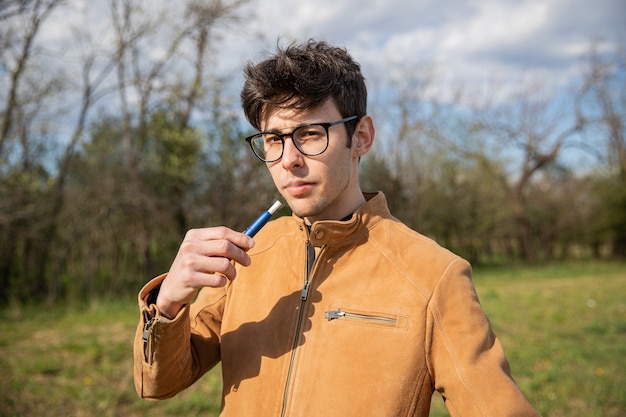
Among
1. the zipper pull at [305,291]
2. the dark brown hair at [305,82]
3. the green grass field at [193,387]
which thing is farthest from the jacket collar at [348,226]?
the green grass field at [193,387]

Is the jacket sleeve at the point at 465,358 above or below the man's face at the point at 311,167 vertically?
below

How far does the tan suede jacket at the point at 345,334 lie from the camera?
1.31 meters

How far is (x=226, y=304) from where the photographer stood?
66.4 inches

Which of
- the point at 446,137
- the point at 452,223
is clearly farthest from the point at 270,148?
the point at 446,137

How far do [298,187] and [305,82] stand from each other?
0.31 metres

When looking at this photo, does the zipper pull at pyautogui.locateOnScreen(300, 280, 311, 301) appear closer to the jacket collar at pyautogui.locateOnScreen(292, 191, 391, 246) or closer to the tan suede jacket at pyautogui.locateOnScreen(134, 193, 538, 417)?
the tan suede jacket at pyautogui.locateOnScreen(134, 193, 538, 417)

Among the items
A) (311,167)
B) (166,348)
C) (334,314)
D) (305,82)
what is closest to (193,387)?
(166,348)

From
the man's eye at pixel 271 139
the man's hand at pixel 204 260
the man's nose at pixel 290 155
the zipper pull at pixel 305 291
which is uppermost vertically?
the man's eye at pixel 271 139

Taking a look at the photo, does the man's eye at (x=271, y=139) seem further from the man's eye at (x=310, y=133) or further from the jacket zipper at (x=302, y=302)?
the jacket zipper at (x=302, y=302)

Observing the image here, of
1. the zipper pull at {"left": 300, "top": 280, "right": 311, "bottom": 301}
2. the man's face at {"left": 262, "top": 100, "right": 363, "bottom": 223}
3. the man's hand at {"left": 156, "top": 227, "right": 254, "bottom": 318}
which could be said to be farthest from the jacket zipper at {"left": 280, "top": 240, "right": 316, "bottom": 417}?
the man's hand at {"left": 156, "top": 227, "right": 254, "bottom": 318}

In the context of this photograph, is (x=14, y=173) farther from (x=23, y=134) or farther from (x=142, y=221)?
(x=142, y=221)

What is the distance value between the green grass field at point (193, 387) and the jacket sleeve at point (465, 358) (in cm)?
323

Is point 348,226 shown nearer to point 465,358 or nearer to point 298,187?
point 298,187

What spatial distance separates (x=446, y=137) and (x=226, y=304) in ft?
64.6
